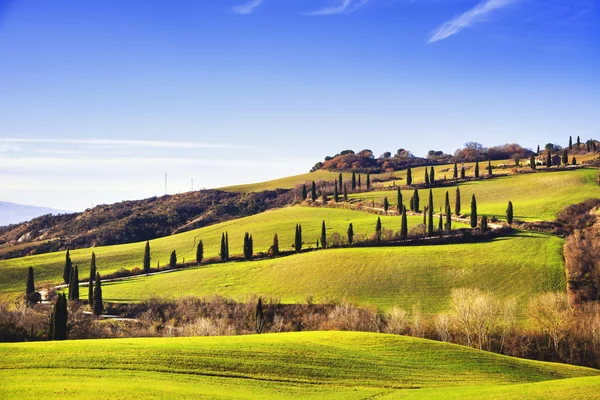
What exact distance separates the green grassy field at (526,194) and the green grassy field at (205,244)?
2203 cm

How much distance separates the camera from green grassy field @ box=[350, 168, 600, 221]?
122 metres

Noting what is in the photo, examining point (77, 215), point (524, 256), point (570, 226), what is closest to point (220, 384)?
point (524, 256)

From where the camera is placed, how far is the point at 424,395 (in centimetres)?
3766

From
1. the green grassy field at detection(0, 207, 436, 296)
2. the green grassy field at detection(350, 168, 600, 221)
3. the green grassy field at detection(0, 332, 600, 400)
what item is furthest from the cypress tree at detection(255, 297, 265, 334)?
the green grassy field at detection(350, 168, 600, 221)

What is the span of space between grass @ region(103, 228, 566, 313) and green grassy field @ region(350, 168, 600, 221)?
24.1 m

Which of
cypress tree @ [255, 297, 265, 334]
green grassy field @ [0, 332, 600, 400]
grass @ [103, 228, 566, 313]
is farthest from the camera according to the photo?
grass @ [103, 228, 566, 313]

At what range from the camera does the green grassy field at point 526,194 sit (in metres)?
122

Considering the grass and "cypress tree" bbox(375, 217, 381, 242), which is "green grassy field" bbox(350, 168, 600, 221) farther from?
"cypress tree" bbox(375, 217, 381, 242)

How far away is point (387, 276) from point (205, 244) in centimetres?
5800

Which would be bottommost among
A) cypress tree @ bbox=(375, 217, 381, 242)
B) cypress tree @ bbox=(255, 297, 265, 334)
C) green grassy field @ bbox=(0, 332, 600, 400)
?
cypress tree @ bbox=(255, 297, 265, 334)

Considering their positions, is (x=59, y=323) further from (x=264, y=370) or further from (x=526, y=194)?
A: (x=526, y=194)

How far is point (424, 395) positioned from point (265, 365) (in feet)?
41.9

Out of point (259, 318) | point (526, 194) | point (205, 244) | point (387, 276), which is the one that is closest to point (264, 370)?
point (259, 318)

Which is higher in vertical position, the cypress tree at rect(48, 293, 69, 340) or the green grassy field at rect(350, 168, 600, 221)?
the green grassy field at rect(350, 168, 600, 221)
